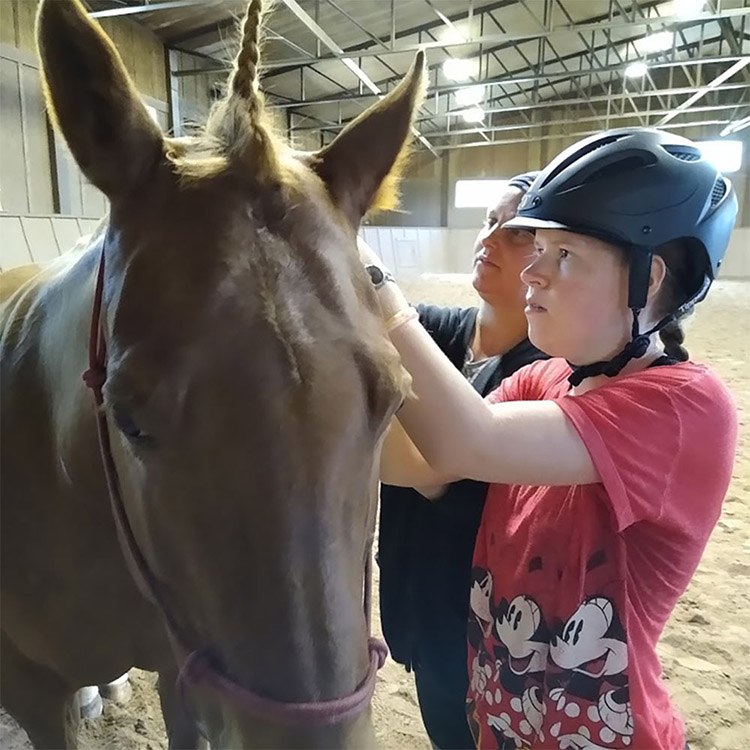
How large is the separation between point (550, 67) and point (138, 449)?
1570 cm

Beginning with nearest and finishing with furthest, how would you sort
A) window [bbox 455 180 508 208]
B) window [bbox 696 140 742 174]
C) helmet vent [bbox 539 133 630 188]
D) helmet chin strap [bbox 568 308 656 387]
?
helmet chin strap [bbox 568 308 656 387], helmet vent [bbox 539 133 630 188], window [bbox 696 140 742 174], window [bbox 455 180 508 208]

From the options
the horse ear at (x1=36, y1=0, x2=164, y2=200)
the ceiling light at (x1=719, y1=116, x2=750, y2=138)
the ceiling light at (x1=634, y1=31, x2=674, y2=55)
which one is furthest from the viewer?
the ceiling light at (x1=719, y1=116, x2=750, y2=138)

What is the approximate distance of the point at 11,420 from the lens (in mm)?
1227

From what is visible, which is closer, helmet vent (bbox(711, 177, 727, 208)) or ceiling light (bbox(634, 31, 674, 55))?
helmet vent (bbox(711, 177, 727, 208))

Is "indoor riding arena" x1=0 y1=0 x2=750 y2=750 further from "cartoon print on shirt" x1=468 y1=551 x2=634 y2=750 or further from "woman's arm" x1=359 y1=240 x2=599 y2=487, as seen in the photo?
"woman's arm" x1=359 y1=240 x2=599 y2=487

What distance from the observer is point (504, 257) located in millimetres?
1512

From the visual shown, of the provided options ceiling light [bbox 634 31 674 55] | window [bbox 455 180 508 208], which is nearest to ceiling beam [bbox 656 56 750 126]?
ceiling light [bbox 634 31 674 55]

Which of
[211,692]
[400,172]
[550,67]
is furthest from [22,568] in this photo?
[550,67]

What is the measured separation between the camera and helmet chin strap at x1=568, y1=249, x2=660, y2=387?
3.51 feet

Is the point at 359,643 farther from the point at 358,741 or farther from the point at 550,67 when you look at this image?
the point at 550,67

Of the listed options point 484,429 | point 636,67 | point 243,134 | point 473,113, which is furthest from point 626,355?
point 473,113

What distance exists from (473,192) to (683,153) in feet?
56.4

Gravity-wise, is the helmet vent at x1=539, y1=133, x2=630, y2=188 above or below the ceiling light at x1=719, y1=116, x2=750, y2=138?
below

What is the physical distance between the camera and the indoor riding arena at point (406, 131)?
118 centimetres
